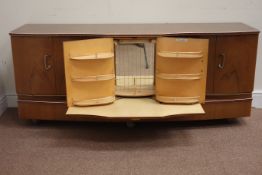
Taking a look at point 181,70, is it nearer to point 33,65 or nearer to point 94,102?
point 94,102

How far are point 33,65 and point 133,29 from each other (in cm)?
74

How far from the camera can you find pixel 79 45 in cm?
212

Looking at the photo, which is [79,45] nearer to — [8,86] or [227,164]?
[8,86]

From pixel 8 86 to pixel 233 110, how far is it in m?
1.81

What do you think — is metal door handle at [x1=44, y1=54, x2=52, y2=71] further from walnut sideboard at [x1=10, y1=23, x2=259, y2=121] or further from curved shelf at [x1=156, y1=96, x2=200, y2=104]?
curved shelf at [x1=156, y1=96, x2=200, y2=104]

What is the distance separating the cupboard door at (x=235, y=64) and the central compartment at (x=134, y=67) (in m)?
0.46

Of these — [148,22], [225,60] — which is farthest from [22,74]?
[225,60]

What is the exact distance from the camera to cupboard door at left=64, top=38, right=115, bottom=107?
6.97 feet

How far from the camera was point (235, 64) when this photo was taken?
7.55 ft

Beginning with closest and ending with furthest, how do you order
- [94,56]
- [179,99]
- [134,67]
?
[94,56] < [179,99] < [134,67]

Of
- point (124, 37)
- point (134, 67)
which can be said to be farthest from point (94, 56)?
point (134, 67)

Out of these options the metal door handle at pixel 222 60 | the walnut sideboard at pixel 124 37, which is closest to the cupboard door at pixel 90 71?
the walnut sideboard at pixel 124 37

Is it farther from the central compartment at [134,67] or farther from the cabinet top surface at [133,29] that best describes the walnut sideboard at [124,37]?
the central compartment at [134,67]

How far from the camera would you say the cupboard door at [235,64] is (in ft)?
7.37
